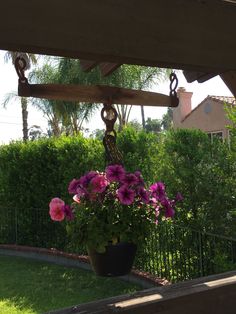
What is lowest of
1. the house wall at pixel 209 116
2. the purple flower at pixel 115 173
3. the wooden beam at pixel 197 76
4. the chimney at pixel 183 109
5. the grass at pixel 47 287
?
the grass at pixel 47 287

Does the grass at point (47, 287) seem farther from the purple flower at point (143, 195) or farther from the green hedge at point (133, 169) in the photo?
the purple flower at point (143, 195)

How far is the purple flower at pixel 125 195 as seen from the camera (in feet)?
6.87

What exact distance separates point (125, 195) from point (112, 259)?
12.1 inches

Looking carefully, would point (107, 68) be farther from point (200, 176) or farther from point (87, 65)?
point (200, 176)

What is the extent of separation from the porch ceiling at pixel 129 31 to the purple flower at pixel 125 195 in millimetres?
621

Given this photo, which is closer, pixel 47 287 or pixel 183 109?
pixel 47 287

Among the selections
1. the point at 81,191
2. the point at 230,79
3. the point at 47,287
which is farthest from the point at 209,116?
the point at 81,191

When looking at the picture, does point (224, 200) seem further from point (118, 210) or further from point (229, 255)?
point (118, 210)

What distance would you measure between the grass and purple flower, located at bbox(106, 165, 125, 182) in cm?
388

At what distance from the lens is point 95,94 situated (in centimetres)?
201

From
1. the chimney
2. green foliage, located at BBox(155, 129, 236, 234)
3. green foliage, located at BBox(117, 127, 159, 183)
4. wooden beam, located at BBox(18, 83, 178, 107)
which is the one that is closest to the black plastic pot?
wooden beam, located at BBox(18, 83, 178, 107)

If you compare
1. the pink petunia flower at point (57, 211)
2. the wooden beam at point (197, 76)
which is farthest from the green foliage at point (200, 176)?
the pink petunia flower at point (57, 211)

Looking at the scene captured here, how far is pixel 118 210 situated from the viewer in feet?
7.11

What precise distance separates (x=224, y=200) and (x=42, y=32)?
4.42 metres
